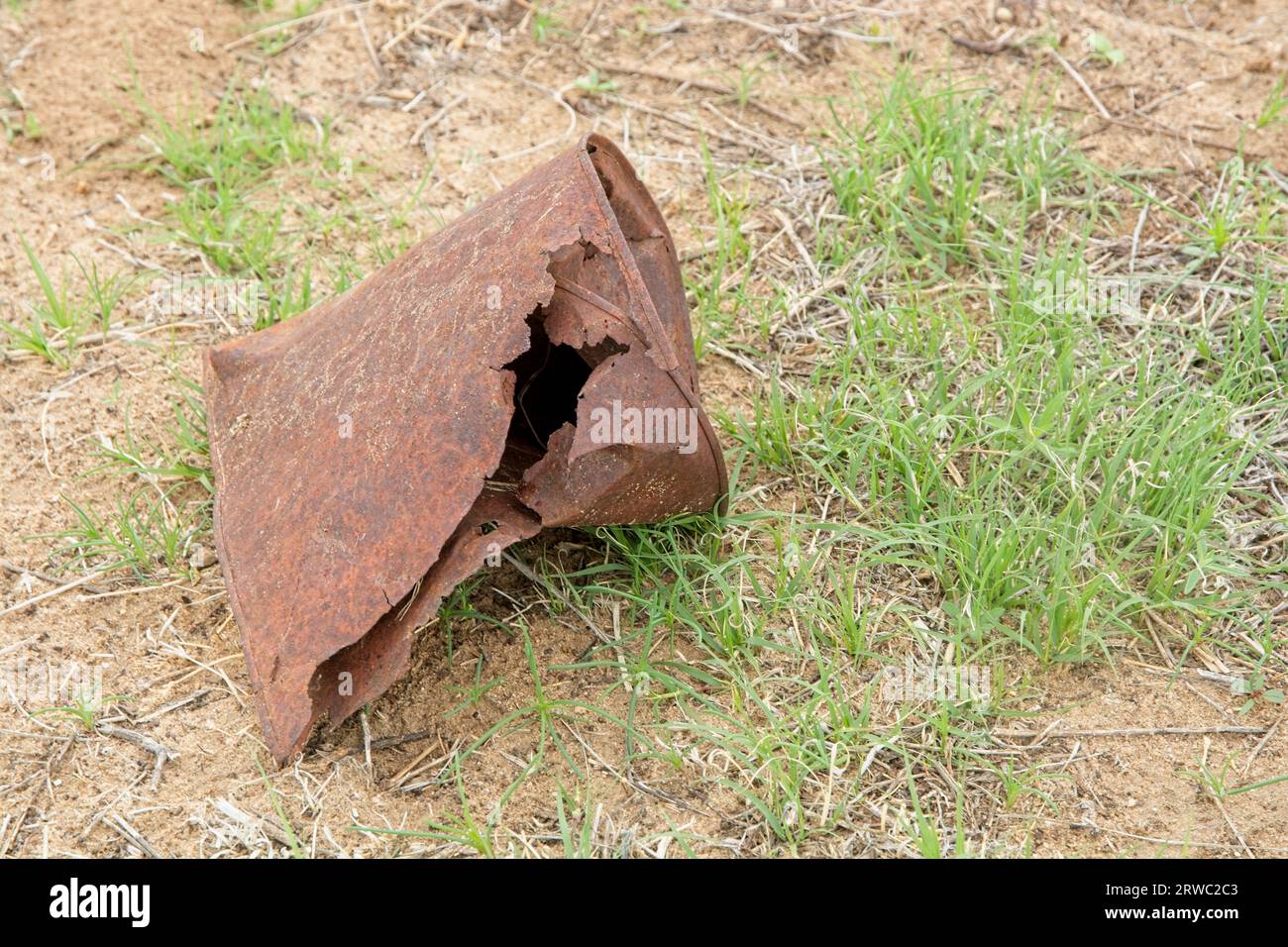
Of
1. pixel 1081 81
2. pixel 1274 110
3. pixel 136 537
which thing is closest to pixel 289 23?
pixel 136 537

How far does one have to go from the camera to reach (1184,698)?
2592 millimetres

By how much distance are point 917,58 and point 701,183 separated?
946mm

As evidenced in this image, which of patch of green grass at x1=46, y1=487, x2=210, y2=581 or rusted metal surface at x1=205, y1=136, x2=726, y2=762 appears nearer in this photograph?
rusted metal surface at x1=205, y1=136, x2=726, y2=762

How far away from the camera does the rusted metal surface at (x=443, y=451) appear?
2.27 metres

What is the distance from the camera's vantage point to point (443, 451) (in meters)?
2.28

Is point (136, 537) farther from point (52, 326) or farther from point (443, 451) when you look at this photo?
point (443, 451)

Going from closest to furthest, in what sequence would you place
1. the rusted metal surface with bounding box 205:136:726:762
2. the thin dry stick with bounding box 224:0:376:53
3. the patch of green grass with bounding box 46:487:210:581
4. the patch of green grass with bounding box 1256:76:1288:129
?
the rusted metal surface with bounding box 205:136:726:762, the patch of green grass with bounding box 46:487:210:581, the patch of green grass with bounding box 1256:76:1288:129, the thin dry stick with bounding box 224:0:376:53

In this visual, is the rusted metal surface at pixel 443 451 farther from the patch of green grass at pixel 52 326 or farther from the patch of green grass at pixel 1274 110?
the patch of green grass at pixel 1274 110

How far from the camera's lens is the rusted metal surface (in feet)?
7.45

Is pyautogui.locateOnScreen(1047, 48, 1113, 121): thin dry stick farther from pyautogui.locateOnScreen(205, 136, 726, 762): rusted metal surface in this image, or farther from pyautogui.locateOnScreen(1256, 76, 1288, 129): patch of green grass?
pyautogui.locateOnScreen(205, 136, 726, 762): rusted metal surface

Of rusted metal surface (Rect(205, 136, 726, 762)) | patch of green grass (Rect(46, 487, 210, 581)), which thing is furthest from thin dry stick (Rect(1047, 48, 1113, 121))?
patch of green grass (Rect(46, 487, 210, 581))

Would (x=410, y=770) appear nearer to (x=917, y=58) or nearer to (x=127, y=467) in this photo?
(x=127, y=467)
